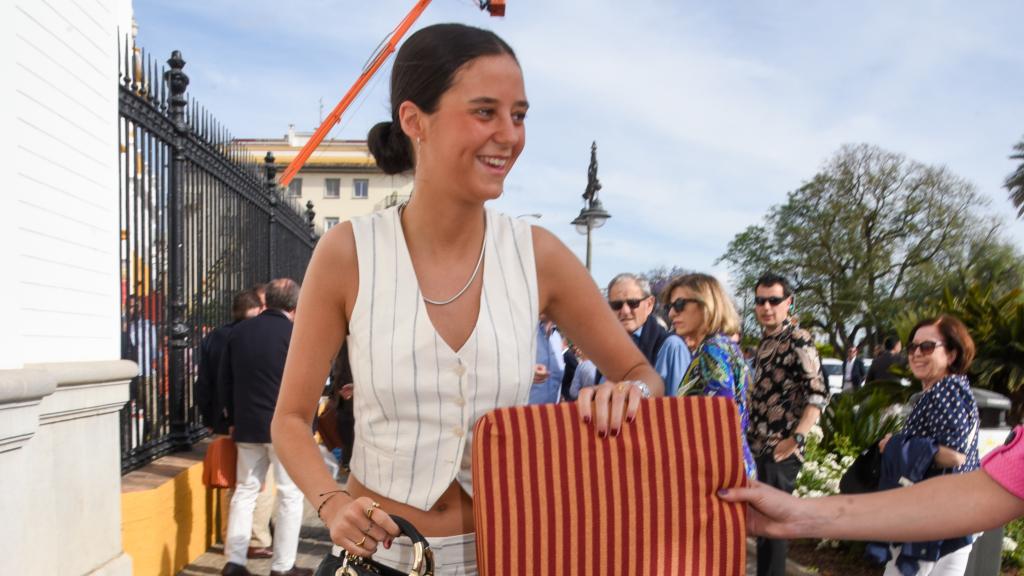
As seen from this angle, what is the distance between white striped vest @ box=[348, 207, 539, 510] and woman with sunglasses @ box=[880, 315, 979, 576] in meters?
3.66

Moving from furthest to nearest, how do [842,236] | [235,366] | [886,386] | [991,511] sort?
[842,236], [886,386], [235,366], [991,511]

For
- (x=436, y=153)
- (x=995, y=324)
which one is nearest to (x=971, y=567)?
(x=995, y=324)

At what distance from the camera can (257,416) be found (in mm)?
6090

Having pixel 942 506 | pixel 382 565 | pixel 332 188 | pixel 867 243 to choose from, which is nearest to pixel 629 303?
pixel 942 506

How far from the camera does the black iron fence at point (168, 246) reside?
19.5ft

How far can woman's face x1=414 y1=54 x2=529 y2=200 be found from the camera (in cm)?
156

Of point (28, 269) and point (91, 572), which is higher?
point (28, 269)

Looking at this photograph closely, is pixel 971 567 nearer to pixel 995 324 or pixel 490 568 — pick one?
pixel 995 324

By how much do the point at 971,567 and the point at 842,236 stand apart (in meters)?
44.5

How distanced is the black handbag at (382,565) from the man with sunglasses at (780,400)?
422 centimetres

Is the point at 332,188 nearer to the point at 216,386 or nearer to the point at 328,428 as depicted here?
the point at 216,386

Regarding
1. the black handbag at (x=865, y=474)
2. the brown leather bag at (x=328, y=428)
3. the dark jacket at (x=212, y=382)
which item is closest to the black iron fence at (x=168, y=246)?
the dark jacket at (x=212, y=382)

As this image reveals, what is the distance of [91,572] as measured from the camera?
4496mm

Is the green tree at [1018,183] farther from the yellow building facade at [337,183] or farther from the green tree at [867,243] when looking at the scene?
the yellow building facade at [337,183]
